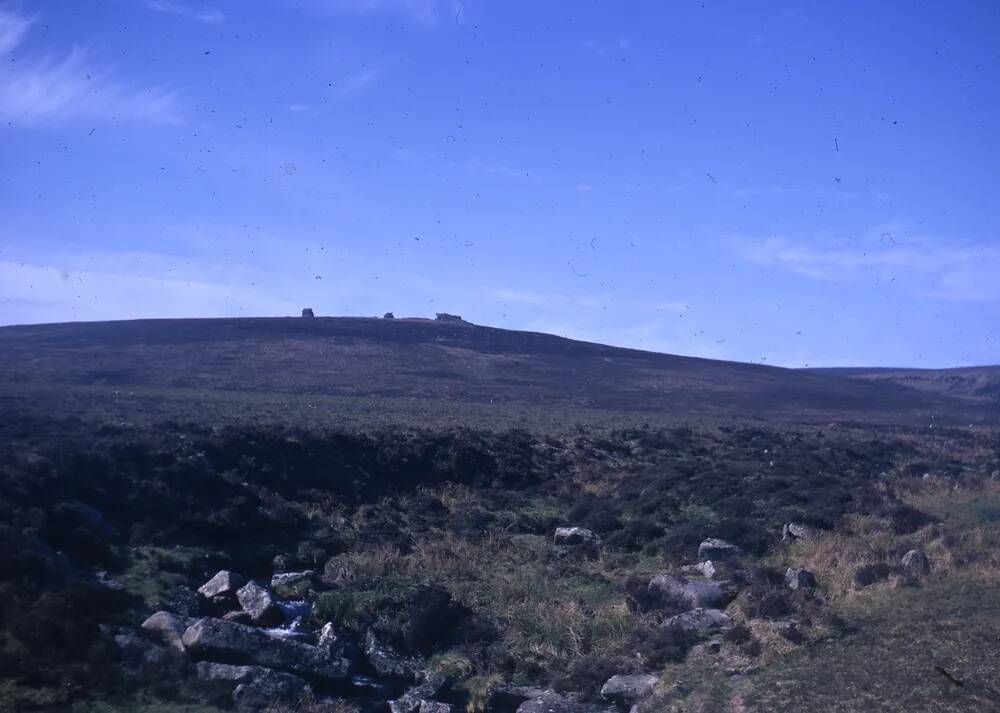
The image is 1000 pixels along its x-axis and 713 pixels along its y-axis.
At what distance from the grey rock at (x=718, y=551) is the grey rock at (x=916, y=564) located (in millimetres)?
3669

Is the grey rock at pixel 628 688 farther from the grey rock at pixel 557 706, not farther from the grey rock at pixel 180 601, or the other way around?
the grey rock at pixel 180 601

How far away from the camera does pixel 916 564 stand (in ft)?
52.3

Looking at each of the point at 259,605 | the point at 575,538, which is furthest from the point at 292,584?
the point at 575,538

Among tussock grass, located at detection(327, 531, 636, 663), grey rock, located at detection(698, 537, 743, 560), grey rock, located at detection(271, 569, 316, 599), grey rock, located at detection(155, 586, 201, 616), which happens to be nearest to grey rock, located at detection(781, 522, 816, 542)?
grey rock, located at detection(698, 537, 743, 560)

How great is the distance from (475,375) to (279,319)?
25764mm

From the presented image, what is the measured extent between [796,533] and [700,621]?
6628mm

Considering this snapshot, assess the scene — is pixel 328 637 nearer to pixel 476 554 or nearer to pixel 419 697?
pixel 419 697

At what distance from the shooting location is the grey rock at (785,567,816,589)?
15.6 meters

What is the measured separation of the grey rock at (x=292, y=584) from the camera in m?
16.9

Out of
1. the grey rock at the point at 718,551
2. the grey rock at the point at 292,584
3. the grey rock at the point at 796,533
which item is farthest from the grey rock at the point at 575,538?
the grey rock at the point at 292,584

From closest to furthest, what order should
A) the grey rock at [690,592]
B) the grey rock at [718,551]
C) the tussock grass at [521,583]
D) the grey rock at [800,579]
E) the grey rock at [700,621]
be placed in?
the grey rock at [700,621] → the tussock grass at [521,583] → the grey rock at [800,579] → the grey rock at [690,592] → the grey rock at [718,551]

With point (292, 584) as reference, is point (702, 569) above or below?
above

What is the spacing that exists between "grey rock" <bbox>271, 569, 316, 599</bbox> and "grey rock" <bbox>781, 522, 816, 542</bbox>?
1005 cm

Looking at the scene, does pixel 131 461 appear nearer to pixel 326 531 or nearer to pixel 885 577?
pixel 326 531
